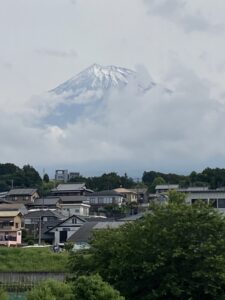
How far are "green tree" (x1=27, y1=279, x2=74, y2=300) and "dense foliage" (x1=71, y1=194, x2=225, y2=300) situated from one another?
3458 millimetres

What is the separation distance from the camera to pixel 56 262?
1484 inches

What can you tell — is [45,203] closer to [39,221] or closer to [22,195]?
[22,195]

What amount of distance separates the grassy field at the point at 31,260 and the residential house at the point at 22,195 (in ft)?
94.7

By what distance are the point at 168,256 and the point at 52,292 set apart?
430 centimetres

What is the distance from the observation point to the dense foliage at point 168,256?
16531mm

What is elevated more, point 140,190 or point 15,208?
point 140,190

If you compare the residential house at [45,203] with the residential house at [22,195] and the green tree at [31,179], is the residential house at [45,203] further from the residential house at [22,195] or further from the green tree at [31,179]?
the green tree at [31,179]

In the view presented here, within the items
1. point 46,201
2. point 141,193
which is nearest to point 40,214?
point 46,201

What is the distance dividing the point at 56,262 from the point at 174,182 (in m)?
47.8

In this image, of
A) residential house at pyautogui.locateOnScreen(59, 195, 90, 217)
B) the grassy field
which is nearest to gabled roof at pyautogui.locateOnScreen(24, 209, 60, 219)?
residential house at pyautogui.locateOnScreen(59, 195, 90, 217)

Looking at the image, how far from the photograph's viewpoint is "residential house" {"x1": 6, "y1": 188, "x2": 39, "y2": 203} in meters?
70.2

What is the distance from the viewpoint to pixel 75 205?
6844cm

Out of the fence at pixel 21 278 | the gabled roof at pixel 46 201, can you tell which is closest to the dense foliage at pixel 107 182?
the gabled roof at pixel 46 201

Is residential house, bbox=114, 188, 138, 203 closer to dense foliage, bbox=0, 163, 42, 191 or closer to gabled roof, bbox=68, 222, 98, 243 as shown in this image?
dense foliage, bbox=0, 163, 42, 191
